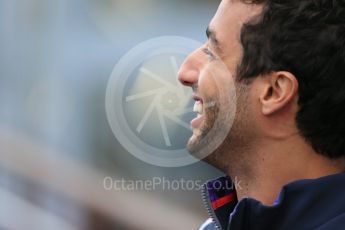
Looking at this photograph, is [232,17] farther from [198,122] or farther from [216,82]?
[198,122]

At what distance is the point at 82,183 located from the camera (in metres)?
2.62

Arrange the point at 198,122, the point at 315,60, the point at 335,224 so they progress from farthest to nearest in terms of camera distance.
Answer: the point at 198,122
the point at 315,60
the point at 335,224

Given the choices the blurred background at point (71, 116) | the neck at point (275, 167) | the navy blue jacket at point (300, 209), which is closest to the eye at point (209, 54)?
the neck at point (275, 167)

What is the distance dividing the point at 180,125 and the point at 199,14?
49 centimetres

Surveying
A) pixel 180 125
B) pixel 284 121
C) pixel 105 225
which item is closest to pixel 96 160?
pixel 105 225

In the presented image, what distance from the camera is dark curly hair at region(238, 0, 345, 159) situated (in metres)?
1.42

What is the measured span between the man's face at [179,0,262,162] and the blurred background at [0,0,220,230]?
3.25ft

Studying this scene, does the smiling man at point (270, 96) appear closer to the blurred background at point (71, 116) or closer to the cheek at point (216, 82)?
the cheek at point (216, 82)

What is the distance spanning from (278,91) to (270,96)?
0.03 meters

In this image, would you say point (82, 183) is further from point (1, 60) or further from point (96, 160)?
point (1, 60)

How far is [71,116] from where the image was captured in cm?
258

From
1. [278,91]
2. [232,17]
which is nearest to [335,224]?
[278,91]

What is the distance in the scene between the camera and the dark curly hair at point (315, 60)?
1423 mm

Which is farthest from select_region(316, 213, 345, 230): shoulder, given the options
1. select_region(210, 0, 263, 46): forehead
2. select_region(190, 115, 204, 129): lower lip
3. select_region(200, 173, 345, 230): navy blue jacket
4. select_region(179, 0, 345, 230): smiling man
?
select_region(210, 0, 263, 46): forehead
